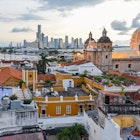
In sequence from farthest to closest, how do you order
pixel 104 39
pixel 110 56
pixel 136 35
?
1. pixel 136 35
2. pixel 110 56
3. pixel 104 39

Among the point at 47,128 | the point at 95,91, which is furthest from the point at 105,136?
the point at 95,91

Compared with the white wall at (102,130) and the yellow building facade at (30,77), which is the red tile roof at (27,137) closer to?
the white wall at (102,130)

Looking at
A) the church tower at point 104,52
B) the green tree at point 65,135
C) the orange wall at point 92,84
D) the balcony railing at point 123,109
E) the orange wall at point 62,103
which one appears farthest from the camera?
the church tower at point 104,52

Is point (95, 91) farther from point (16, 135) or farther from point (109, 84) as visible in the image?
point (16, 135)

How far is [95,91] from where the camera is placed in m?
31.2

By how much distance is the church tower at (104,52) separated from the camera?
5606 centimetres

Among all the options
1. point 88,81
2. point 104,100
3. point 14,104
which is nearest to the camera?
point 14,104

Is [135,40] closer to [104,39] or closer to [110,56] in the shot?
[110,56]

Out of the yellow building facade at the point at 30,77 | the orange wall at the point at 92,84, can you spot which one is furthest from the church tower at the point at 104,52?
the yellow building facade at the point at 30,77

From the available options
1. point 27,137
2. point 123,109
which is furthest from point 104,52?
point 27,137

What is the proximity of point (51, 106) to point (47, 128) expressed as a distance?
4.43 meters

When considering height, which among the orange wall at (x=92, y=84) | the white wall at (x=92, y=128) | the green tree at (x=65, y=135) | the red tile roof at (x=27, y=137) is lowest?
the green tree at (x=65, y=135)

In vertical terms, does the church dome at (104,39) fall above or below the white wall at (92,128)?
above

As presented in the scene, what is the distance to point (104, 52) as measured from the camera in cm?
5659
